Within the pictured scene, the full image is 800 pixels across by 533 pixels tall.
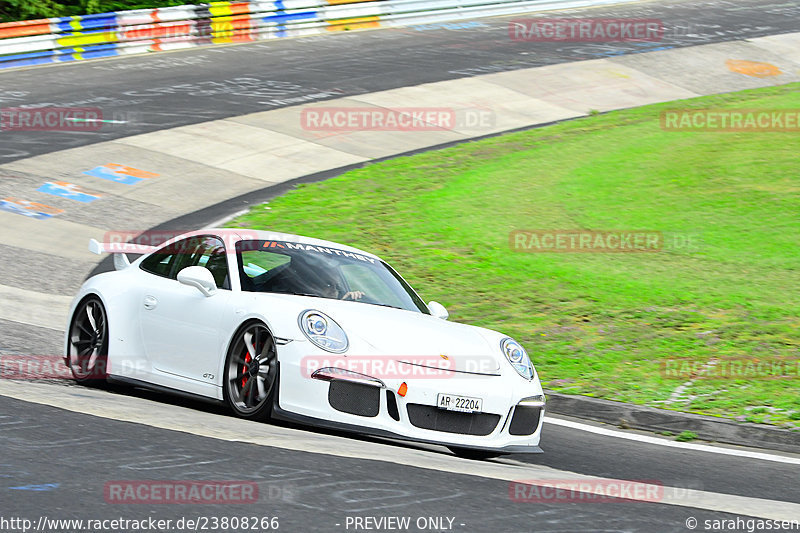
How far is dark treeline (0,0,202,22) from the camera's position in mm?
27516

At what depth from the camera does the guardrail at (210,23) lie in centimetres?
2550

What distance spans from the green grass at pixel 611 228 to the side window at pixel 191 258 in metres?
3.17

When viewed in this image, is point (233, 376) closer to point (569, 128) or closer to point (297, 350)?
point (297, 350)

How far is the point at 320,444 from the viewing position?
6.12m

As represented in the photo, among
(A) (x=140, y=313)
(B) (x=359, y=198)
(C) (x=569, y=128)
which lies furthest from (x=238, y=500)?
(C) (x=569, y=128)

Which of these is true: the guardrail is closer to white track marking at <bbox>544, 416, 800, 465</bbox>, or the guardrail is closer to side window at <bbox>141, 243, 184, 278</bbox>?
side window at <bbox>141, 243, 184, 278</bbox>

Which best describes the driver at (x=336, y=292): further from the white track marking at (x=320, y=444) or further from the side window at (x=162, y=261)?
the side window at (x=162, y=261)

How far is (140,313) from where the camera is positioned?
8016 mm

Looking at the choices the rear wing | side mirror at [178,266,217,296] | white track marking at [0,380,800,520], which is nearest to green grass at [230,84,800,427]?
white track marking at [0,380,800,520]

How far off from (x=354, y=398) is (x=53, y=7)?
24330mm

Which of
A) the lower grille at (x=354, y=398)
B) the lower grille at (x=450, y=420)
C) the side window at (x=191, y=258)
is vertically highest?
the side window at (x=191, y=258)

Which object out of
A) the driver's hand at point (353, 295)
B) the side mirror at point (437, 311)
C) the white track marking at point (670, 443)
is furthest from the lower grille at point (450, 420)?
the white track marking at point (670, 443)

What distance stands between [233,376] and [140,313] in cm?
123

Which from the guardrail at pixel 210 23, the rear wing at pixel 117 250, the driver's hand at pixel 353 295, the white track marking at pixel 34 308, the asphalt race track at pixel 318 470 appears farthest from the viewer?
the guardrail at pixel 210 23
